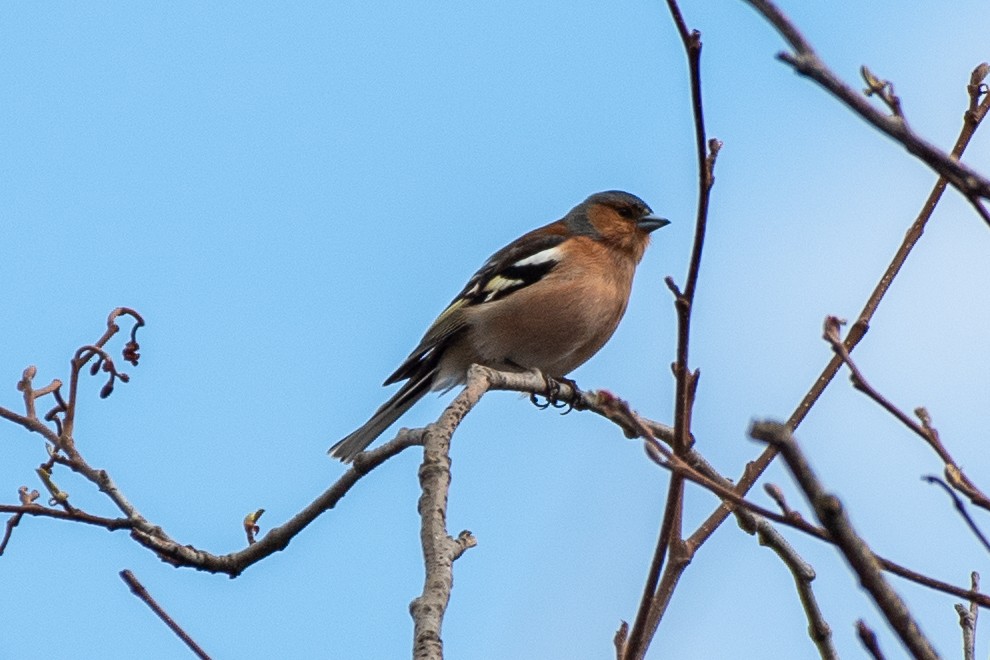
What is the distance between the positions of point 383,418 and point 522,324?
1057 millimetres

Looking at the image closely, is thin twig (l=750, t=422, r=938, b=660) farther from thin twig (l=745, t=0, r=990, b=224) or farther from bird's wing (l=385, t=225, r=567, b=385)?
bird's wing (l=385, t=225, r=567, b=385)

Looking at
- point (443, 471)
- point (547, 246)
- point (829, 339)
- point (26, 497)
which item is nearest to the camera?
point (829, 339)

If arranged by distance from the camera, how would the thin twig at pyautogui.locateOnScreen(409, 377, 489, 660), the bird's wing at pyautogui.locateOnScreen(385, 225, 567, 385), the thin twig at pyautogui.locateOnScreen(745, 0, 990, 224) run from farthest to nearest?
the bird's wing at pyautogui.locateOnScreen(385, 225, 567, 385), the thin twig at pyautogui.locateOnScreen(409, 377, 489, 660), the thin twig at pyautogui.locateOnScreen(745, 0, 990, 224)

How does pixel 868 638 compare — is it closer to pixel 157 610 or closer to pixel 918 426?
pixel 918 426

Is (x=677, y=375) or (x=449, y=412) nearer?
(x=677, y=375)

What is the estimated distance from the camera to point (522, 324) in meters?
8.04

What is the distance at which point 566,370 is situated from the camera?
8.27m

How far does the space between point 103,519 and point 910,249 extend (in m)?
2.20

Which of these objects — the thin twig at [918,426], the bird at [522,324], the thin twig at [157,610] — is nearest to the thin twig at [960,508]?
the thin twig at [918,426]

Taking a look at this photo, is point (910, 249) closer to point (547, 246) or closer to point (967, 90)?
point (967, 90)

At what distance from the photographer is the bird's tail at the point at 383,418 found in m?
7.78

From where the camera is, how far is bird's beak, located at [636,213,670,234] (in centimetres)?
920

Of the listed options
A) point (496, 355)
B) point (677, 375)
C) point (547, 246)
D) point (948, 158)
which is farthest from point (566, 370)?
point (948, 158)

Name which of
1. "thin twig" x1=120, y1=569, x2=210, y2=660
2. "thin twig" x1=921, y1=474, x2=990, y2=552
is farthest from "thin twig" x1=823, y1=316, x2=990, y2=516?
"thin twig" x1=120, y1=569, x2=210, y2=660
